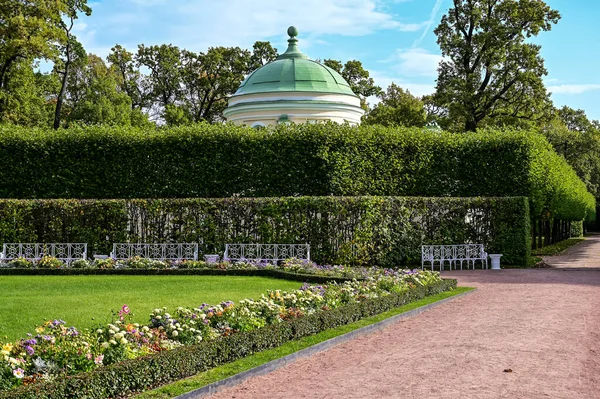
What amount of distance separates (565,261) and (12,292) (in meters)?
22.2

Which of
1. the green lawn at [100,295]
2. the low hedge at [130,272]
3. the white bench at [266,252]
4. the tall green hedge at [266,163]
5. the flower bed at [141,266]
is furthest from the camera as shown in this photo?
the tall green hedge at [266,163]

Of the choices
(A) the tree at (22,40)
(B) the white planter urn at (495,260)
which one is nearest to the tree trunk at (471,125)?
(B) the white planter urn at (495,260)

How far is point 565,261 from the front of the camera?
2853 cm

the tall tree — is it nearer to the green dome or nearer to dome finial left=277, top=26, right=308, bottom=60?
dome finial left=277, top=26, right=308, bottom=60

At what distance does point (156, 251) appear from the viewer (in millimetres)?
23750

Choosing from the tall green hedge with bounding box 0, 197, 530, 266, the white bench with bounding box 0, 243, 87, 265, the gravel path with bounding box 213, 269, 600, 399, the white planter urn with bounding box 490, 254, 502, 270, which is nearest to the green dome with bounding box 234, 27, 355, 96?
the tall green hedge with bounding box 0, 197, 530, 266

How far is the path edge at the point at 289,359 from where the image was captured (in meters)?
7.39

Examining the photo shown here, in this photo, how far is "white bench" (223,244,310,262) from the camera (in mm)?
23438

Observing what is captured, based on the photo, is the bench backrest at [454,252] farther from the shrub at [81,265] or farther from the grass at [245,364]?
the grass at [245,364]

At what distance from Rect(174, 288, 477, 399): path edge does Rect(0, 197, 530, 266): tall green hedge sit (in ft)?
34.9

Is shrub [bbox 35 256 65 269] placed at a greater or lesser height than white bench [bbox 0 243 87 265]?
lesser

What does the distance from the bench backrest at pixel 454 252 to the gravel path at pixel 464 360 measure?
9.06 meters

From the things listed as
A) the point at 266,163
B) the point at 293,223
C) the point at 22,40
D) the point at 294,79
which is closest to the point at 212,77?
the point at 294,79

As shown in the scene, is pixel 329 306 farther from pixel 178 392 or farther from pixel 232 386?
pixel 178 392
